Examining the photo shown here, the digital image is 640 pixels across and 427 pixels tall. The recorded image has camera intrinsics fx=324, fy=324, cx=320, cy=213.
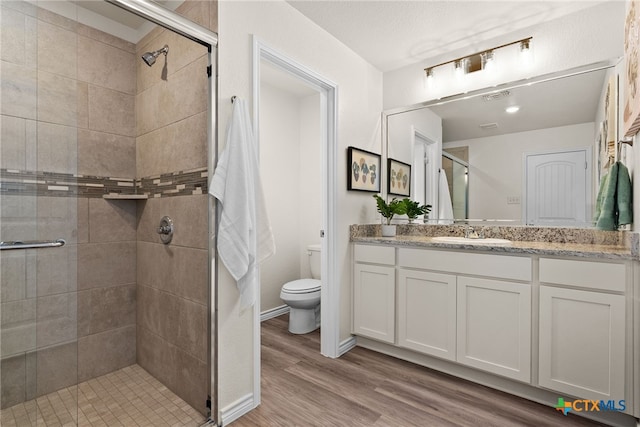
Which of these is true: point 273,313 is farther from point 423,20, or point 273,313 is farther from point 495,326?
point 423,20

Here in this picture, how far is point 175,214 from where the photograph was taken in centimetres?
197

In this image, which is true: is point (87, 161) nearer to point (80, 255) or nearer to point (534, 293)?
point (80, 255)

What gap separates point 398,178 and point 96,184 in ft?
7.88

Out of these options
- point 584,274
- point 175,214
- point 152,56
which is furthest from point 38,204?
point 584,274

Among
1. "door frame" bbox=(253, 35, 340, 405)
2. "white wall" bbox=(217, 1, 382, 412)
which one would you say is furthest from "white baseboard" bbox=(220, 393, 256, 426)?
"door frame" bbox=(253, 35, 340, 405)

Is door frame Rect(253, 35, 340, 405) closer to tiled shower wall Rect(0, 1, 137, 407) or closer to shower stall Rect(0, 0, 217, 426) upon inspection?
shower stall Rect(0, 0, 217, 426)

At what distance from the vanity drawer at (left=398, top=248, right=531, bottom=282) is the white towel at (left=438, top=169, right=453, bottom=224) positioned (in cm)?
62

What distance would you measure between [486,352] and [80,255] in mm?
2714

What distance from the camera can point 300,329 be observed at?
9.80ft

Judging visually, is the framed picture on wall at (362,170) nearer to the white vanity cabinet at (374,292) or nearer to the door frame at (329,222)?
the door frame at (329,222)

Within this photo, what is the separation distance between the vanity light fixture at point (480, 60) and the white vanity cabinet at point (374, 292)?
1.60 metres

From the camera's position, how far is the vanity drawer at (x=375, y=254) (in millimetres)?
2465

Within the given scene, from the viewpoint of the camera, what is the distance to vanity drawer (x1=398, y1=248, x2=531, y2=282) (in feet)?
6.30

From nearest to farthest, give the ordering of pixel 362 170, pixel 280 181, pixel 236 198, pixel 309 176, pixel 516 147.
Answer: pixel 236 198, pixel 516 147, pixel 362 170, pixel 280 181, pixel 309 176
